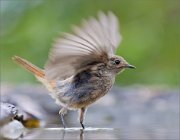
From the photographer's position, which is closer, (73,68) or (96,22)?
(96,22)

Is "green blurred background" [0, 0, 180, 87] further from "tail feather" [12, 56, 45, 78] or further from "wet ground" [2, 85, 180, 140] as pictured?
"tail feather" [12, 56, 45, 78]

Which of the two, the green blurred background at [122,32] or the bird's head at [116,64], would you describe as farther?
the green blurred background at [122,32]

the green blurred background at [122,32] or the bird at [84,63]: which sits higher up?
the green blurred background at [122,32]

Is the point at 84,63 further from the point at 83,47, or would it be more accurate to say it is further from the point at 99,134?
the point at 99,134

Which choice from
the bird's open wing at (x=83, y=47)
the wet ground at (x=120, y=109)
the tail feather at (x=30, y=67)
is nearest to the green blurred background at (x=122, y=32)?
the wet ground at (x=120, y=109)

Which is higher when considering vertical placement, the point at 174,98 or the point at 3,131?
the point at 174,98

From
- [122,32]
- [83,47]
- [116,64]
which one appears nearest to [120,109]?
[116,64]

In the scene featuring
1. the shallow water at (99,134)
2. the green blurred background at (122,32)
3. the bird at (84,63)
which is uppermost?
the green blurred background at (122,32)

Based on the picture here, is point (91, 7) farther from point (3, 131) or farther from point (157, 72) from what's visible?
point (3, 131)

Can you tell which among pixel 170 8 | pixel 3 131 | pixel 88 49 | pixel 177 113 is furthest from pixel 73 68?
pixel 170 8

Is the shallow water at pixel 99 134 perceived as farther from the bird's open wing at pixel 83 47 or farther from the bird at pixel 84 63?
the bird's open wing at pixel 83 47
